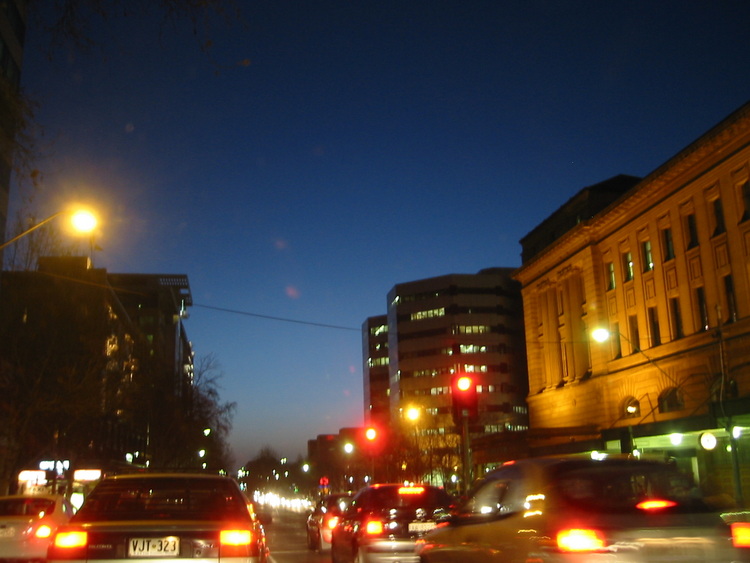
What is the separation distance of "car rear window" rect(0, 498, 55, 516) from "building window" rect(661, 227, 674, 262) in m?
37.0

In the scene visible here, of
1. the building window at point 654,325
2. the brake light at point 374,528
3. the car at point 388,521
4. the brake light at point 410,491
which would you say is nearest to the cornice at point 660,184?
the building window at point 654,325

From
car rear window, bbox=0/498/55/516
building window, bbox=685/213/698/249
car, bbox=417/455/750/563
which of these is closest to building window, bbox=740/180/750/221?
building window, bbox=685/213/698/249

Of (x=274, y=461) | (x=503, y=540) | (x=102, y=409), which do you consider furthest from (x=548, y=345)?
(x=274, y=461)

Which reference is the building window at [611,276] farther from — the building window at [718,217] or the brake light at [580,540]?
the brake light at [580,540]

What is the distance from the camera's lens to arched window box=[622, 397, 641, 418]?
157 feet

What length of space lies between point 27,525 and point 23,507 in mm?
815

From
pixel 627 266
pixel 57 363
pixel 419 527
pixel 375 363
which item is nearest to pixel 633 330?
pixel 627 266

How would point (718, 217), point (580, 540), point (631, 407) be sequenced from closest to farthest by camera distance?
point (580, 540)
point (718, 217)
point (631, 407)

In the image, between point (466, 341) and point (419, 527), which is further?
point (466, 341)

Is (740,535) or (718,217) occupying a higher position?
(718,217)

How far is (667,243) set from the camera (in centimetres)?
4631

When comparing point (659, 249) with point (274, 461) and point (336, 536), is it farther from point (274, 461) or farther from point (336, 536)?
point (274, 461)

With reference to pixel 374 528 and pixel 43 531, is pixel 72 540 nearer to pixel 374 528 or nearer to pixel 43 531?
pixel 374 528

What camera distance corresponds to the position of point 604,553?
21.4 ft
